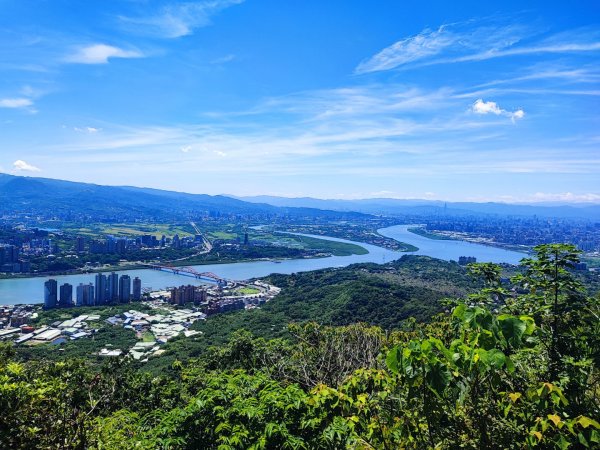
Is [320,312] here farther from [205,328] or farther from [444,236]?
[444,236]

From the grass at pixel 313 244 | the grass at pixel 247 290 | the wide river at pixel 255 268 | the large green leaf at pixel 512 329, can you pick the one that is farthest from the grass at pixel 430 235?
the large green leaf at pixel 512 329

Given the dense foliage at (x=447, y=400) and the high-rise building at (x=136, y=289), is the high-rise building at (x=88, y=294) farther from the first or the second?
the dense foliage at (x=447, y=400)

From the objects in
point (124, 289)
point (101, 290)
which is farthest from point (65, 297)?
point (124, 289)

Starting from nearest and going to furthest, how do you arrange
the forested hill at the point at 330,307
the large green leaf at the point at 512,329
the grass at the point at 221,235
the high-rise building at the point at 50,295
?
the large green leaf at the point at 512,329 < the forested hill at the point at 330,307 < the high-rise building at the point at 50,295 < the grass at the point at 221,235

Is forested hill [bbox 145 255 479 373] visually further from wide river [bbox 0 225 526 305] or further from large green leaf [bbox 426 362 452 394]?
large green leaf [bbox 426 362 452 394]

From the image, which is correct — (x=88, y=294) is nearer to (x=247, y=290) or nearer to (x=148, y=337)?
(x=148, y=337)

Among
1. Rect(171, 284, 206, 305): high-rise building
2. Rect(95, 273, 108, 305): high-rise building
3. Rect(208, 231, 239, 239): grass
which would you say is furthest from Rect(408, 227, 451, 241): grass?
Rect(95, 273, 108, 305): high-rise building

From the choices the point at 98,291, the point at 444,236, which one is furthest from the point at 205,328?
the point at 444,236
